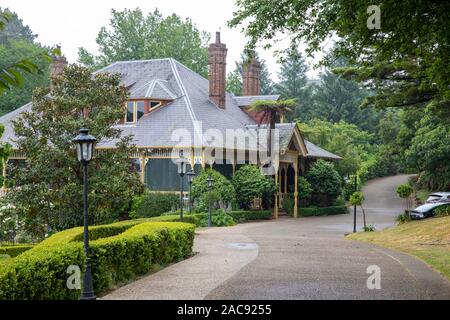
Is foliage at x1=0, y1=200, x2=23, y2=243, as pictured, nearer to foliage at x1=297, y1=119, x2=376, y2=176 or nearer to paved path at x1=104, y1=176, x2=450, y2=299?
paved path at x1=104, y1=176, x2=450, y2=299

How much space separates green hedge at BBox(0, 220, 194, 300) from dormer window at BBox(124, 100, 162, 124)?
58.5ft

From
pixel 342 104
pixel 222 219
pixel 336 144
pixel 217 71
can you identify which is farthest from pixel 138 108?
pixel 342 104

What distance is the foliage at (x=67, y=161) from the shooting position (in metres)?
22.5

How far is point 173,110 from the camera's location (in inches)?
1296

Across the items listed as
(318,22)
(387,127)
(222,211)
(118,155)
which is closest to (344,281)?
(318,22)

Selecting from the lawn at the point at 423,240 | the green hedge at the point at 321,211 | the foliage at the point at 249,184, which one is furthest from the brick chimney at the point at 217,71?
the lawn at the point at 423,240

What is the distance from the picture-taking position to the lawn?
612 inches

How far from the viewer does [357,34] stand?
11203mm

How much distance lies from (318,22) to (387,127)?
44.0 m

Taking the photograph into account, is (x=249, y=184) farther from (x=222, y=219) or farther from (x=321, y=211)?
(x=321, y=211)

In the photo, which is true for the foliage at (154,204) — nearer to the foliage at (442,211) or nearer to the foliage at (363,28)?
the foliage at (442,211)

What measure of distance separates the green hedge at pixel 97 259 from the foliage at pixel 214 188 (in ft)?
40.3

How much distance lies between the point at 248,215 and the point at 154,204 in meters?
5.50
